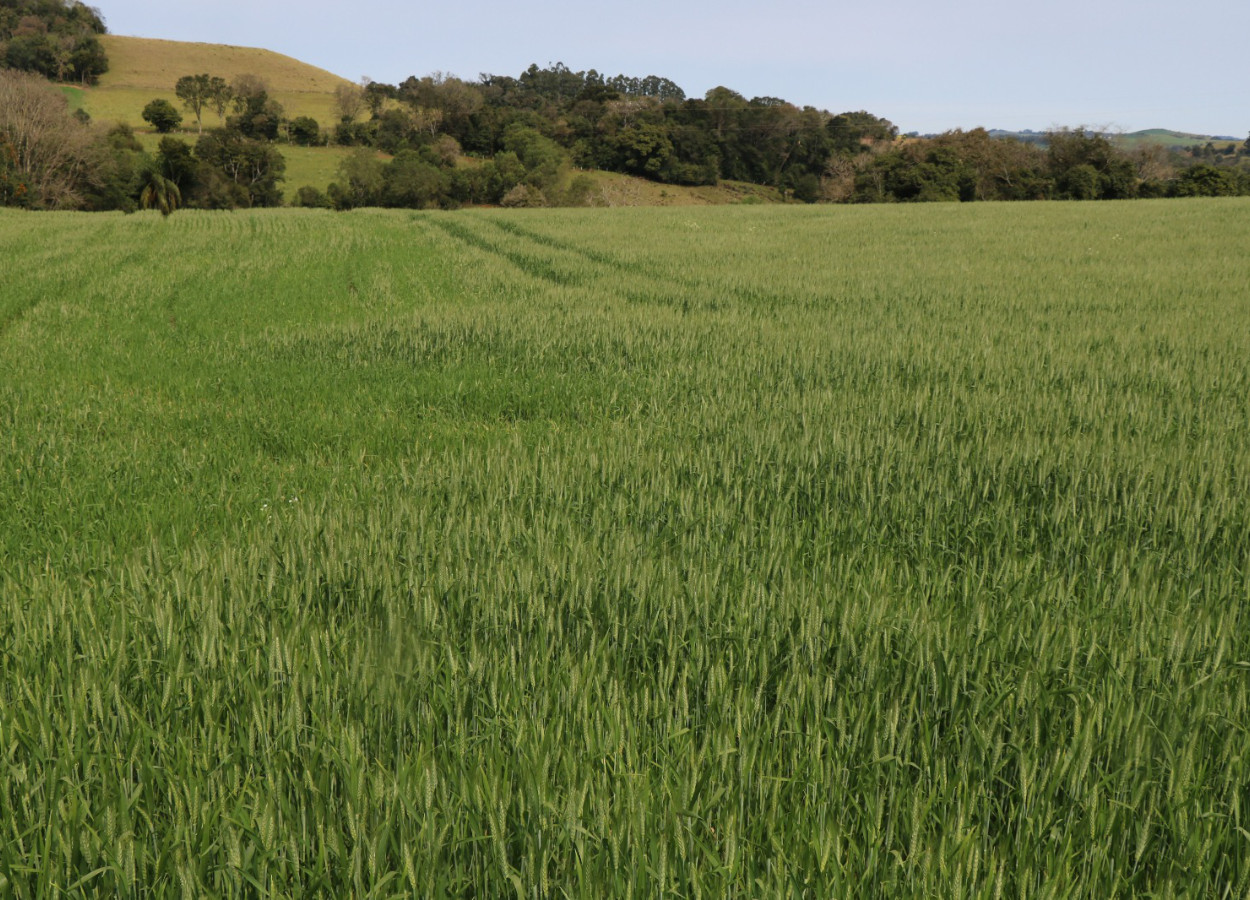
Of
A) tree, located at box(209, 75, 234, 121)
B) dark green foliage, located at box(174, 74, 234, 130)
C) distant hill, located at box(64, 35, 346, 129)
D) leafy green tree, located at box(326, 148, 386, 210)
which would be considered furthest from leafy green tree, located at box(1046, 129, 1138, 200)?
tree, located at box(209, 75, 234, 121)

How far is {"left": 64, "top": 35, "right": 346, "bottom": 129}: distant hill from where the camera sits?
4026 inches

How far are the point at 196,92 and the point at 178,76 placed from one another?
2296 centimetres

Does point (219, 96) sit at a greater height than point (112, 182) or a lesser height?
greater

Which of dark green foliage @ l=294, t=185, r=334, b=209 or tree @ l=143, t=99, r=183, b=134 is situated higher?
tree @ l=143, t=99, r=183, b=134

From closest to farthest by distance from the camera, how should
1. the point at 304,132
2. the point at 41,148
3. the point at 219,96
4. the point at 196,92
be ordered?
1. the point at 41,148
2. the point at 304,132
3. the point at 196,92
4. the point at 219,96

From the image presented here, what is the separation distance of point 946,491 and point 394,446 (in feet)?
11.8

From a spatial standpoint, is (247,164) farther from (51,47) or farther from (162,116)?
(51,47)

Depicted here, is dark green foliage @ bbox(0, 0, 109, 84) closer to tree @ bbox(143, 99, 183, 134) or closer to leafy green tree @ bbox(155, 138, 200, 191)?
tree @ bbox(143, 99, 183, 134)

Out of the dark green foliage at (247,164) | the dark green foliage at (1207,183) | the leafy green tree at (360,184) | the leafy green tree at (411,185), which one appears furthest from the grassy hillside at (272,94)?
the dark green foliage at (1207,183)

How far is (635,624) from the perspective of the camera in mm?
2602

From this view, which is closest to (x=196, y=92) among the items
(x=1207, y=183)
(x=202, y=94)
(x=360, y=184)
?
(x=202, y=94)

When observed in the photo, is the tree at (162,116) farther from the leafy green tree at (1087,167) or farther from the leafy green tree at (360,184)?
the leafy green tree at (1087,167)

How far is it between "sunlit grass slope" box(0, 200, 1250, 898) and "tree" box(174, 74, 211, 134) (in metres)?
112

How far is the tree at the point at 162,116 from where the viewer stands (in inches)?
3674
